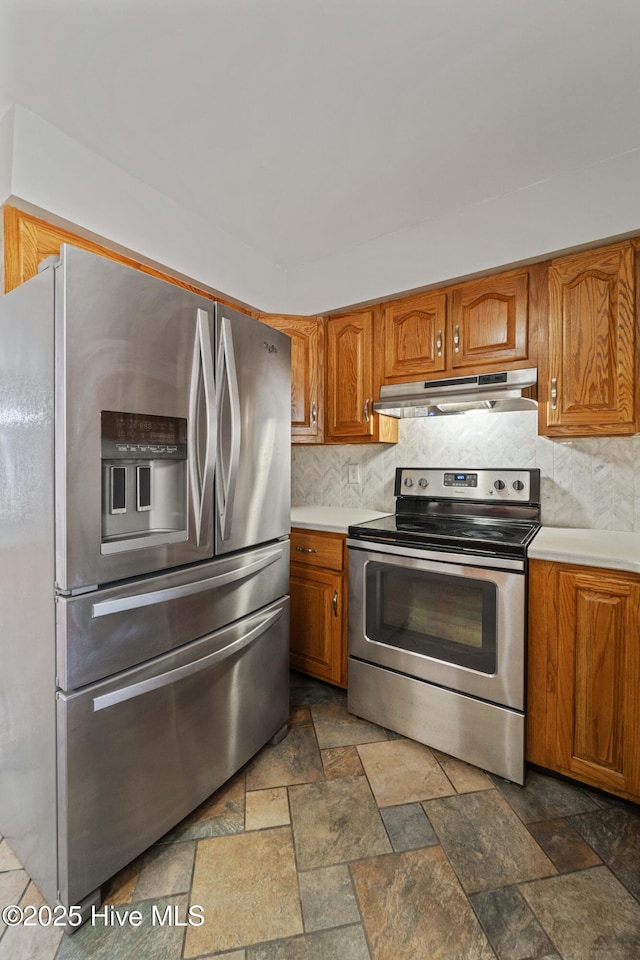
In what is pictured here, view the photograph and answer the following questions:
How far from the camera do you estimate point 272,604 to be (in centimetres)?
191

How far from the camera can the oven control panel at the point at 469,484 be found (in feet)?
7.43

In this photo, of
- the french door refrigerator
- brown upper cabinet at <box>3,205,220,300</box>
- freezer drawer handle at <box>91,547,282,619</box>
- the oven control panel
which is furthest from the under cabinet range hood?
brown upper cabinet at <box>3,205,220,300</box>

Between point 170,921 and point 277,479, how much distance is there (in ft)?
4.67

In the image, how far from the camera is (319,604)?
240cm

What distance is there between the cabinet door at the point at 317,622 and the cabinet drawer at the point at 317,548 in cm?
5

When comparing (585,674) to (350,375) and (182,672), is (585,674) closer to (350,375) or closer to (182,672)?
(182,672)

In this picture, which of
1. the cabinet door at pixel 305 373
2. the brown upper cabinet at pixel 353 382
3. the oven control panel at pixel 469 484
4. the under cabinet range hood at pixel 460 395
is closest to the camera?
the under cabinet range hood at pixel 460 395

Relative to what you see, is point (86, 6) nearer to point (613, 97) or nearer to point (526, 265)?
point (613, 97)

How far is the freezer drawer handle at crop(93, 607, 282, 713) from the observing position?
1.24 m

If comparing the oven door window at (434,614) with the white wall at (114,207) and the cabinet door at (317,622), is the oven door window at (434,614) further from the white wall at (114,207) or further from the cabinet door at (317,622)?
the white wall at (114,207)

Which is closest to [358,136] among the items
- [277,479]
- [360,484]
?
[277,479]

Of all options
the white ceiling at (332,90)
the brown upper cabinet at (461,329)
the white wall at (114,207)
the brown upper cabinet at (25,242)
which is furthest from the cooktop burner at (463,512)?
the brown upper cabinet at (25,242)

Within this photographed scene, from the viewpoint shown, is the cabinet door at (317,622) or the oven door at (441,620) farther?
the cabinet door at (317,622)

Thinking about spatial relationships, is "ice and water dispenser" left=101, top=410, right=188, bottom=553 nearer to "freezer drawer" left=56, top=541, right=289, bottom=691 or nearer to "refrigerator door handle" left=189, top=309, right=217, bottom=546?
"refrigerator door handle" left=189, top=309, right=217, bottom=546
